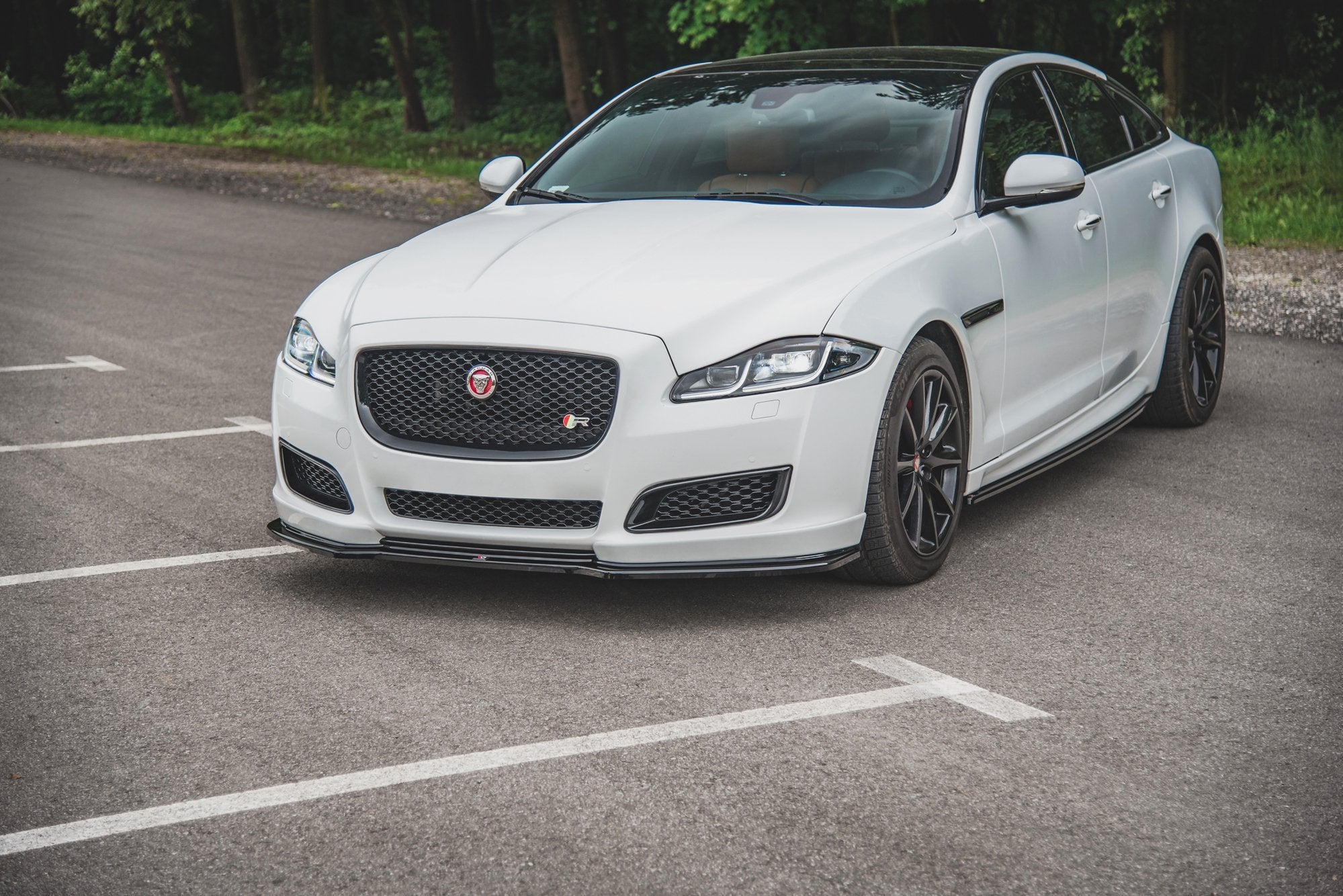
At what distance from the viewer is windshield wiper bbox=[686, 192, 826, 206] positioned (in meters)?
5.68

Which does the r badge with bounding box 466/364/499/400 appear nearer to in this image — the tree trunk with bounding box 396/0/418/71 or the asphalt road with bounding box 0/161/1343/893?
the asphalt road with bounding box 0/161/1343/893

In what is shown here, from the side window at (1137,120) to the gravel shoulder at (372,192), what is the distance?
117 inches

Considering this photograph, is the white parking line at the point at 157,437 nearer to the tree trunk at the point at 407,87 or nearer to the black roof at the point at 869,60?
the black roof at the point at 869,60

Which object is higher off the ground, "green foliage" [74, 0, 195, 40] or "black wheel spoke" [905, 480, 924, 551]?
"green foliage" [74, 0, 195, 40]

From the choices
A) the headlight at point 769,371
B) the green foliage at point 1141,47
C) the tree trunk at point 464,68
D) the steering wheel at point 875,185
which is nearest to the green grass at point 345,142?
the tree trunk at point 464,68

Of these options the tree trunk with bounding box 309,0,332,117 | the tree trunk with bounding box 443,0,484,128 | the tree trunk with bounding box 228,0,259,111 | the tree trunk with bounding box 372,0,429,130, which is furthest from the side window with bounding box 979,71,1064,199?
the tree trunk with bounding box 228,0,259,111

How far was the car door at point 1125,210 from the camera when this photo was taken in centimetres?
→ 653

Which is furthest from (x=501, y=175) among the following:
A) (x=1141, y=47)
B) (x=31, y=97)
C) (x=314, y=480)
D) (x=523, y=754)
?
(x=31, y=97)

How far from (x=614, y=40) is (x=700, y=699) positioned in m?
29.1

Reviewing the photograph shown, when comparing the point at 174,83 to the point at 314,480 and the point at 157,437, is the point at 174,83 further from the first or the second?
the point at 314,480

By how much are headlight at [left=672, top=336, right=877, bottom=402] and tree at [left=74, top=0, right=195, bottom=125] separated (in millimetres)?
35950

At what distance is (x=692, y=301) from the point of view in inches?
185

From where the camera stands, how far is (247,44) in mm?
36594

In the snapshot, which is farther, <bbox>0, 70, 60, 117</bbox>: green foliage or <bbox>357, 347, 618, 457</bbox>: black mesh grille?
<bbox>0, 70, 60, 117</bbox>: green foliage
